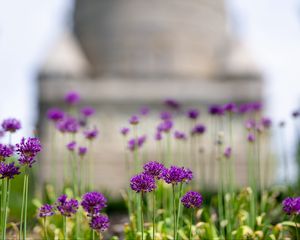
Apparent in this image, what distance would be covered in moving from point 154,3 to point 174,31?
4.84 ft

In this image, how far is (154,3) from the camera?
23625 mm

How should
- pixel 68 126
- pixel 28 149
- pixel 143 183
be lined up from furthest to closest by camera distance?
pixel 68 126 → pixel 28 149 → pixel 143 183

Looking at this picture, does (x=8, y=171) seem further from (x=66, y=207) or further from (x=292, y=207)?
(x=292, y=207)

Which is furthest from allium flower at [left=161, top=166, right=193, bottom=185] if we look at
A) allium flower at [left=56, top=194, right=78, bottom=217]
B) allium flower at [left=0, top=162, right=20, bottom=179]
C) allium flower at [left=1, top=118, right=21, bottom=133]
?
allium flower at [left=1, top=118, right=21, bottom=133]

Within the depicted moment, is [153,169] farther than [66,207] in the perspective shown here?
No

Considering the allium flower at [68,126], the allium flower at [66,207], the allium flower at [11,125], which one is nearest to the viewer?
the allium flower at [66,207]

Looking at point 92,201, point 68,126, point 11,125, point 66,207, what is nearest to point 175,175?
point 92,201

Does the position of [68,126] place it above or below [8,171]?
above

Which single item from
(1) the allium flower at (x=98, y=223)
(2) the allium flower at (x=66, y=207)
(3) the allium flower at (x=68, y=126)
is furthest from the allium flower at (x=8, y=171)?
(3) the allium flower at (x=68, y=126)

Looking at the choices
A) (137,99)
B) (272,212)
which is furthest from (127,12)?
(272,212)

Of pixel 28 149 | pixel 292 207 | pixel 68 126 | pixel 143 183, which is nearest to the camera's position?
pixel 143 183

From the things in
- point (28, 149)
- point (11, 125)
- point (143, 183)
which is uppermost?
point (11, 125)

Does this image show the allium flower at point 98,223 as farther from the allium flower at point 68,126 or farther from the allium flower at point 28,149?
the allium flower at point 68,126

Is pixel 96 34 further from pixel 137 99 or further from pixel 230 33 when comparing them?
Result: pixel 230 33
